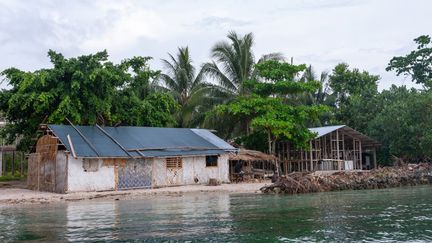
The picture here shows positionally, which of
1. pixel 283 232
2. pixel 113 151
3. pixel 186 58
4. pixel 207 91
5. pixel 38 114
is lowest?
pixel 283 232

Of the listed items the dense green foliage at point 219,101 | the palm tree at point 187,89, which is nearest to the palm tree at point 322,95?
the dense green foliage at point 219,101

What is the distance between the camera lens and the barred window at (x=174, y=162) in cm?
2600

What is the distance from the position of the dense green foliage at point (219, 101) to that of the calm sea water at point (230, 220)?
8.70 metres

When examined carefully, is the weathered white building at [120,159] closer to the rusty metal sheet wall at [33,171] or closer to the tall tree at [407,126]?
the rusty metal sheet wall at [33,171]

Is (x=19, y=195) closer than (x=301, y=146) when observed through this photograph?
Yes

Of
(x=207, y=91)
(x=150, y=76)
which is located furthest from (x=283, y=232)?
(x=207, y=91)

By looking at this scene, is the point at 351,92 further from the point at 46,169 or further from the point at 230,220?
the point at 230,220

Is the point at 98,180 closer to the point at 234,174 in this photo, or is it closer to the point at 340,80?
the point at 234,174

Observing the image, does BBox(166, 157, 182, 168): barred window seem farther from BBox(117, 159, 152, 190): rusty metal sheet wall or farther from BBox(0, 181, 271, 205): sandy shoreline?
BBox(0, 181, 271, 205): sandy shoreline

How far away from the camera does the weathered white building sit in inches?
902

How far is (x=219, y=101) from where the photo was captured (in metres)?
34.7

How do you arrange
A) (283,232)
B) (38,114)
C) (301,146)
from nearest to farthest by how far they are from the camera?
(283,232)
(38,114)
(301,146)

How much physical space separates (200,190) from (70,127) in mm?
7164

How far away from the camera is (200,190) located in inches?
934
